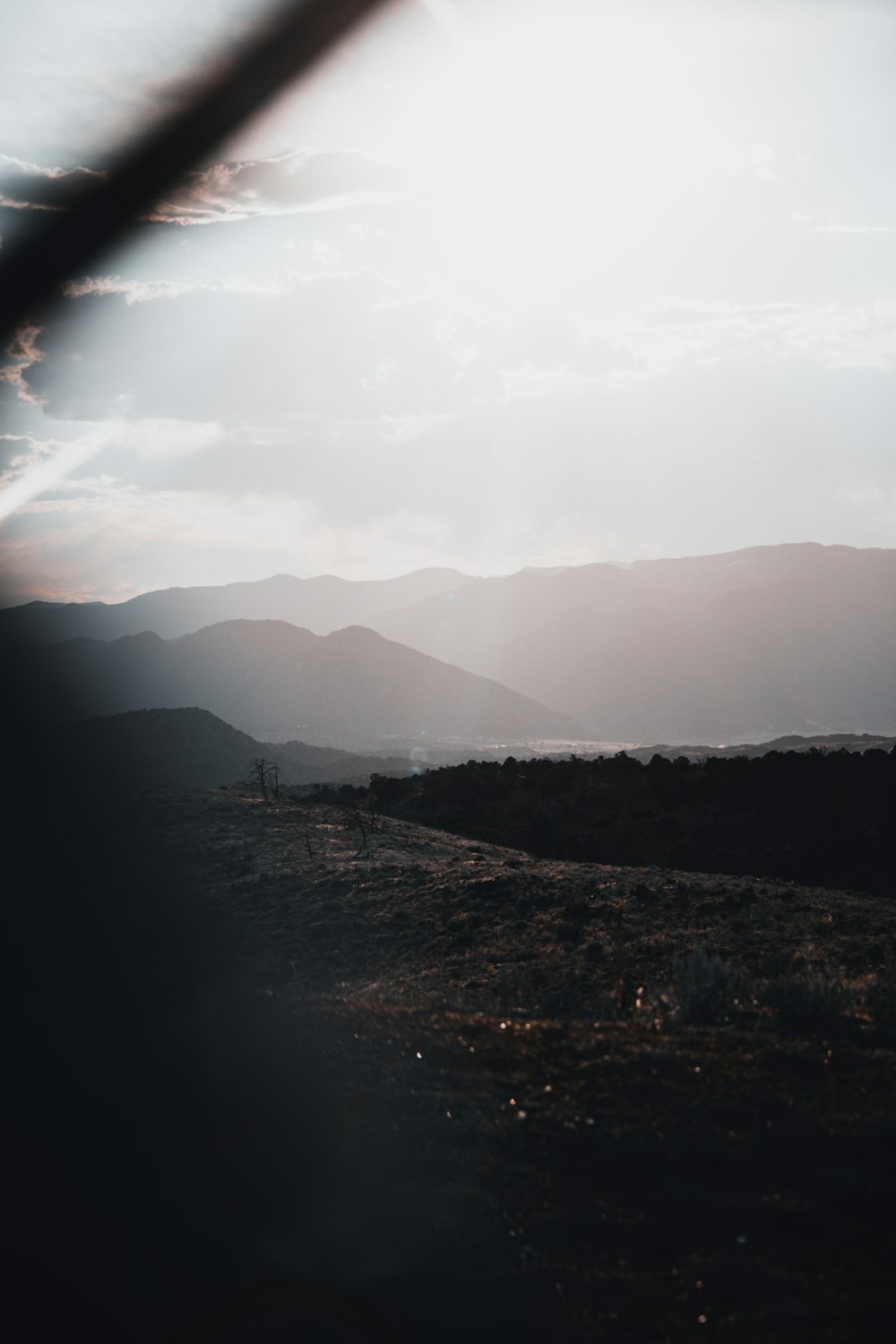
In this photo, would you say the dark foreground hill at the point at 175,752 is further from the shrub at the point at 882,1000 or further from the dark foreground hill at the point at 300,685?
the shrub at the point at 882,1000


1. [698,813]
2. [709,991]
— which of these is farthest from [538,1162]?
[698,813]

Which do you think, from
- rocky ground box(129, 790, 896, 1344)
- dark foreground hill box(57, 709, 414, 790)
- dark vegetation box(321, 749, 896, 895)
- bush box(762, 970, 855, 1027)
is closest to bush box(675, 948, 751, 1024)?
rocky ground box(129, 790, 896, 1344)

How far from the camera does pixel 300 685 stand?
507 ft

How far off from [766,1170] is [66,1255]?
3.80 meters

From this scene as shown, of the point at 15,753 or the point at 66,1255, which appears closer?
the point at 66,1255

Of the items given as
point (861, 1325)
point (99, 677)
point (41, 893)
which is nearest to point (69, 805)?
point (41, 893)

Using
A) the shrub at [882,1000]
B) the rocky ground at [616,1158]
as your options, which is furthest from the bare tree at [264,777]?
the shrub at [882,1000]

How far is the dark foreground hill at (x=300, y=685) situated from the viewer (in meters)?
128

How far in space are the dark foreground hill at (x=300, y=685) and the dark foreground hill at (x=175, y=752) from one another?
38062 mm

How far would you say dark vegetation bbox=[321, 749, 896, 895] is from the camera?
25.8 meters

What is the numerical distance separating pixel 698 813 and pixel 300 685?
12941cm

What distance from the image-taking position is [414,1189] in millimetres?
4918

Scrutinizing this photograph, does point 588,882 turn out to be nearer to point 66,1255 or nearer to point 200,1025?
point 200,1025

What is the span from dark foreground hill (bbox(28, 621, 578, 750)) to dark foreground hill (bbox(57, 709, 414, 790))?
125ft
